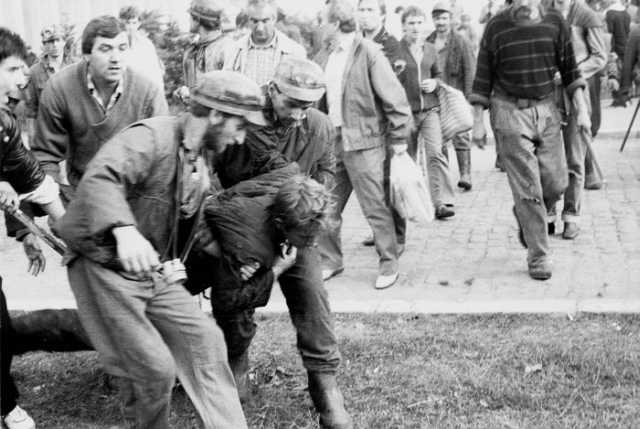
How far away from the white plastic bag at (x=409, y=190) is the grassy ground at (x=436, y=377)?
104 cm

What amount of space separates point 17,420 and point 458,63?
26.9 feet

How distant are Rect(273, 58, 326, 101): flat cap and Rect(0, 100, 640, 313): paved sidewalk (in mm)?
1959

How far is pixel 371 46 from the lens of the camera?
7.55 meters

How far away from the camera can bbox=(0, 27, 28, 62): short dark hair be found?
4.61 meters

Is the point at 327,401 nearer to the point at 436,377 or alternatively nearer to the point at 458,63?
the point at 436,377

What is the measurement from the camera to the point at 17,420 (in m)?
4.97

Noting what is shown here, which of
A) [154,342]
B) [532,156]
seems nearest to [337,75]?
[532,156]

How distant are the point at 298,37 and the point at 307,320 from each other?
10781 millimetres

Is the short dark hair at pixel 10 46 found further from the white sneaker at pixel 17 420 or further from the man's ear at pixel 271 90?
the white sneaker at pixel 17 420

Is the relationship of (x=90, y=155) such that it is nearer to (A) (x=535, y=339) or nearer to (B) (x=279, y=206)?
(B) (x=279, y=206)

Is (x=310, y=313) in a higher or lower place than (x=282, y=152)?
lower

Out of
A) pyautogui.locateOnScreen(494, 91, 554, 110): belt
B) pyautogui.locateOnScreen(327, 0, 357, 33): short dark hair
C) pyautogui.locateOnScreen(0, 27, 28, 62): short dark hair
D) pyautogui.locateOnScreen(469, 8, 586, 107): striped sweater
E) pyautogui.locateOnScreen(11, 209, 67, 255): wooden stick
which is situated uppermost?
pyautogui.locateOnScreen(0, 27, 28, 62): short dark hair

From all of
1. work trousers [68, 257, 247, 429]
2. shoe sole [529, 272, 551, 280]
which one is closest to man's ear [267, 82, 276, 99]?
work trousers [68, 257, 247, 429]

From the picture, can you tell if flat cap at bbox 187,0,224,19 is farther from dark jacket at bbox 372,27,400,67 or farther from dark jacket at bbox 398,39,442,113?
dark jacket at bbox 398,39,442,113
